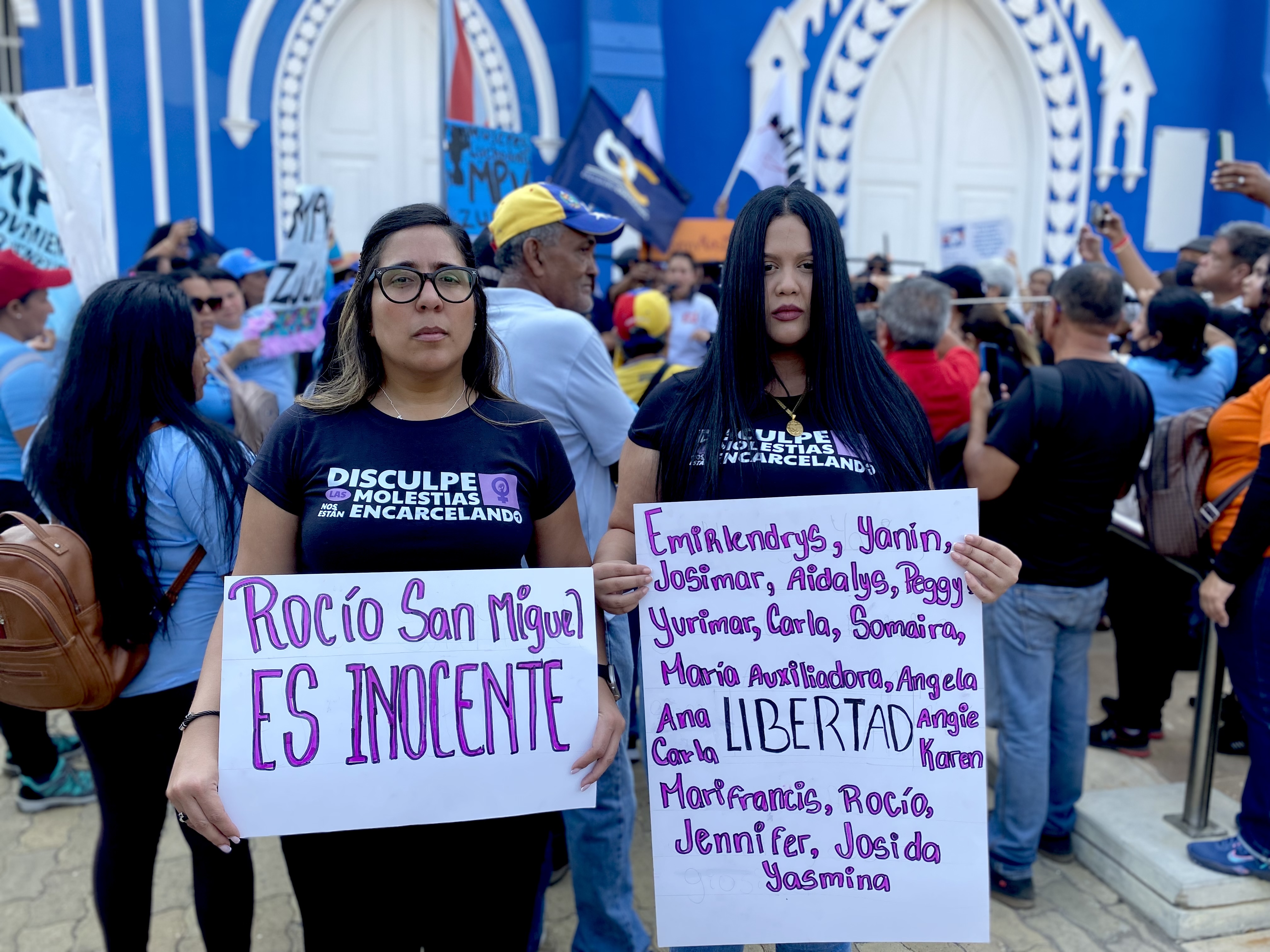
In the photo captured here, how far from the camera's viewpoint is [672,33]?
33.9 feet

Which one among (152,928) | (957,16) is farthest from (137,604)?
(957,16)

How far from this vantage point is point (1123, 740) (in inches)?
156

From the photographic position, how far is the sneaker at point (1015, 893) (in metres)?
2.90

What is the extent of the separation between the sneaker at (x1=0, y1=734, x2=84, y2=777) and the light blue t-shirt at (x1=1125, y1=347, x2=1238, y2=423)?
174 inches

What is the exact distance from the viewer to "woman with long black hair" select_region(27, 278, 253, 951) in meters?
2.05

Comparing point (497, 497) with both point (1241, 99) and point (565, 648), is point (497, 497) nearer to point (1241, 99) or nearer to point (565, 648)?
point (565, 648)

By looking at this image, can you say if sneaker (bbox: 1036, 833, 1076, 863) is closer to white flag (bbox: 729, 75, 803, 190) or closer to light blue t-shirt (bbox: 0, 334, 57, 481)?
light blue t-shirt (bbox: 0, 334, 57, 481)

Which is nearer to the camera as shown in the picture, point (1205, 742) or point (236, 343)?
point (1205, 742)

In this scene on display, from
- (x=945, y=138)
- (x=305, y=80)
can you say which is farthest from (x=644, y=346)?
(x=945, y=138)

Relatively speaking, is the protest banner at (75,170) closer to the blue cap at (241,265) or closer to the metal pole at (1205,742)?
the blue cap at (241,265)

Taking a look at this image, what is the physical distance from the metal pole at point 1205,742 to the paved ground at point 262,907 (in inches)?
13.9

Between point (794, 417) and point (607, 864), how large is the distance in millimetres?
1289

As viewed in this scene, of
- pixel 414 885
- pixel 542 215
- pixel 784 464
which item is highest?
pixel 542 215

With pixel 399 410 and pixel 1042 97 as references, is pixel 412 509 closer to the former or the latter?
pixel 399 410
